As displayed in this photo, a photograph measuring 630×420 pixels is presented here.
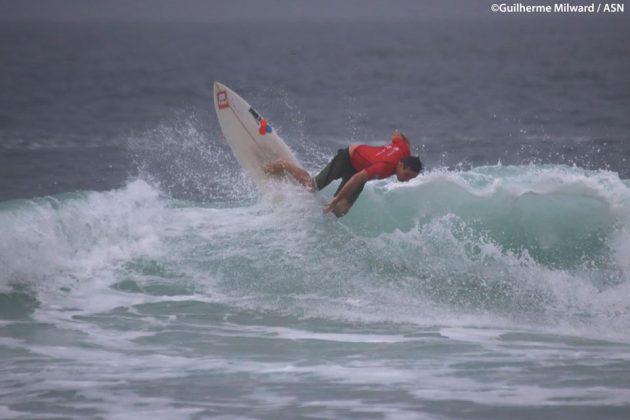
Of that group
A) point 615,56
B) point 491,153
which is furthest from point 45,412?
point 615,56

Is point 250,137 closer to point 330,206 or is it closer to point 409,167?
point 330,206

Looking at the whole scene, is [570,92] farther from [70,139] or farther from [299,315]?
[299,315]

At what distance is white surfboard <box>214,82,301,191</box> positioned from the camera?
1078cm

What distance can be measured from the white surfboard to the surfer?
1.24ft

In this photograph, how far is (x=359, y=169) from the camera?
31.9 feet

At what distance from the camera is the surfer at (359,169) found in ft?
29.9

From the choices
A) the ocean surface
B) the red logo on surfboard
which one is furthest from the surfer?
the red logo on surfboard

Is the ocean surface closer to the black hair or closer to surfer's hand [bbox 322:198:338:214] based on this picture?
surfer's hand [bbox 322:198:338:214]

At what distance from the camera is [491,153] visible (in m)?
20.8

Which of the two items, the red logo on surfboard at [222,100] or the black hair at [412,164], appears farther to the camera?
the red logo on surfboard at [222,100]

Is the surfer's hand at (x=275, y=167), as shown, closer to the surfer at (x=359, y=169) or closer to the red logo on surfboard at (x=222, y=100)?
the surfer at (x=359, y=169)

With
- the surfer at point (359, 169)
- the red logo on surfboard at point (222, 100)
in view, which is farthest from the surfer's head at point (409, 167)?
the red logo on surfboard at point (222, 100)

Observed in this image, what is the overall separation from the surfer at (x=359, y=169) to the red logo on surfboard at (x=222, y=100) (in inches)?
50.4

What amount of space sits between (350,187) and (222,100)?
8.44 feet
